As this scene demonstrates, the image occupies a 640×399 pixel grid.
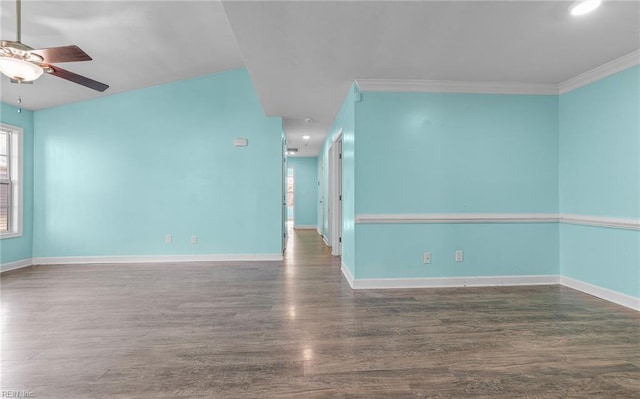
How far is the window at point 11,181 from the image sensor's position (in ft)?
13.8

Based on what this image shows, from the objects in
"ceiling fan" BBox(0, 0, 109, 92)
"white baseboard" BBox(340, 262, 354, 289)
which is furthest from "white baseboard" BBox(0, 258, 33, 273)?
"white baseboard" BBox(340, 262, 354, 289)

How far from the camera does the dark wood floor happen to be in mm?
1628

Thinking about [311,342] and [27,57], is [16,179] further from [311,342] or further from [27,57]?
[311,342]

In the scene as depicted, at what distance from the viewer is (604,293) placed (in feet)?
9.64

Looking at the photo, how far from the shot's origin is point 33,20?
2746mm

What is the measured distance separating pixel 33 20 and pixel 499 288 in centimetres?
546

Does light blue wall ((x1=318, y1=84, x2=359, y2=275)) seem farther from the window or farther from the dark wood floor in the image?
the window

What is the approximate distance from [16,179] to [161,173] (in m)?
1.99

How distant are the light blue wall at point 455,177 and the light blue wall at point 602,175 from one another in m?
0.14

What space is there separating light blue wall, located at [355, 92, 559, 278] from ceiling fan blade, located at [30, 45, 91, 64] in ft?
8.20

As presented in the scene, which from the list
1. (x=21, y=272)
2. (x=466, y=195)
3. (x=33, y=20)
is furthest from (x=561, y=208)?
(x=21, y=272)

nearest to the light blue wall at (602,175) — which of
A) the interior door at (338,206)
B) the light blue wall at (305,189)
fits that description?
the interior door at (338,206)

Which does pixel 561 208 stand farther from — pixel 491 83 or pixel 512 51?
pixel 512 51

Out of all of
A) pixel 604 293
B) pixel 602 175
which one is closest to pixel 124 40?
pixel 602 175
